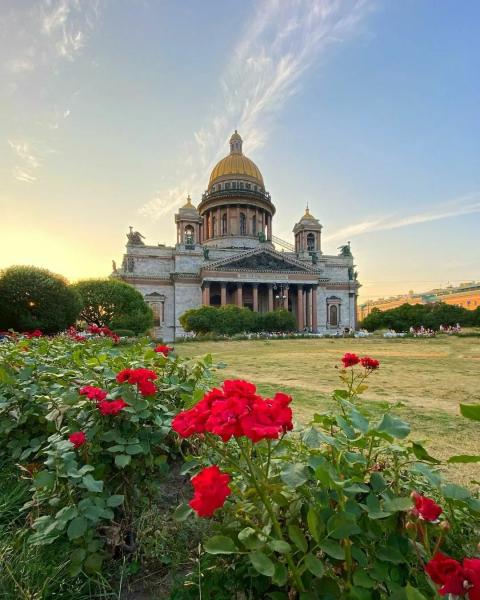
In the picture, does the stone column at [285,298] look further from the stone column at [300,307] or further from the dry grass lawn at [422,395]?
the dry grass lawn at [422,395]

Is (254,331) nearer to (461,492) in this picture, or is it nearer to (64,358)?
(64,358)

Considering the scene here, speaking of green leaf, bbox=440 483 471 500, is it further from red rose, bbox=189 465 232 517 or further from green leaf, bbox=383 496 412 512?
red rose, bbox=189 465 232 517

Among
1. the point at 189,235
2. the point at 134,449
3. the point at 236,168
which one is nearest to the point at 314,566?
the point at 134,449

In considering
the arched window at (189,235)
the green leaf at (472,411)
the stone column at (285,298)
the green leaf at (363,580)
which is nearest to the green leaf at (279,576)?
the green leaf at (363,580)

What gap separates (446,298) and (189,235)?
242ft

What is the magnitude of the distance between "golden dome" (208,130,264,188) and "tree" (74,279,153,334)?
99.6ft

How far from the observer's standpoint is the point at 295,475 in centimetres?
149

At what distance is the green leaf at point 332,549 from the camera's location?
1178 mm

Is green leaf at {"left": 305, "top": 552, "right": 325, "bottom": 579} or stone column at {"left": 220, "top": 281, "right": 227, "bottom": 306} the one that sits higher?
stone column at {"left": 220, "top": 281, "right": 227, "bottom": 306}

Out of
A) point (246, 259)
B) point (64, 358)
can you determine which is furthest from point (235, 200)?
point (64, 358)

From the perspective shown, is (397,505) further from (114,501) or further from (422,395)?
(422,395)

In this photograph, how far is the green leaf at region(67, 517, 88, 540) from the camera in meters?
1.54

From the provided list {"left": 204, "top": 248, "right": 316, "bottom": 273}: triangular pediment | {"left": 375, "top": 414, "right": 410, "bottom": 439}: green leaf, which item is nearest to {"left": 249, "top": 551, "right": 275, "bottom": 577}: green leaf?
{"left": 375, "top": 414, "right": 410, "bottom": 439}: green leaf

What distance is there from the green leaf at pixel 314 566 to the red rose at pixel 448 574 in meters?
0.42
